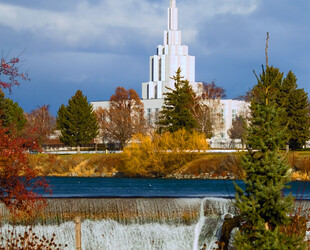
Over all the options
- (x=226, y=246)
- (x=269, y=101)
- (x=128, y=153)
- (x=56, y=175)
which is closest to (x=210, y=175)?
(x=128, y=153)

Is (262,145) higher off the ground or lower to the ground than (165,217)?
higher

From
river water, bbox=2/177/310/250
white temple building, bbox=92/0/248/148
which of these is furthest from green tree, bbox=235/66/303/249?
white temple building, bbox=92/0/248/148

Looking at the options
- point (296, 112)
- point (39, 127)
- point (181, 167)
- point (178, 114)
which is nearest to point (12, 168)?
point (39, 127)

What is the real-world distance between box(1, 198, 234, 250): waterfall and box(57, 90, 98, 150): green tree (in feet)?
181

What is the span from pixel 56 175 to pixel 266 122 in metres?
48.8

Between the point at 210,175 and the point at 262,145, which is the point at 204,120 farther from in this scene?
the point at 262,145

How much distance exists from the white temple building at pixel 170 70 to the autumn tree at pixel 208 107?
1867 cm

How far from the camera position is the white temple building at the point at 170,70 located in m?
106

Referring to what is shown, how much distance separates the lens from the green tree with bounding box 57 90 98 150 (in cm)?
7681

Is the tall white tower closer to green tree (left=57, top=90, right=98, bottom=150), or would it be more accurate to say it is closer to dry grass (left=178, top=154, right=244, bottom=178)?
green tree (left=57, top=90, right=98, bottom=150)

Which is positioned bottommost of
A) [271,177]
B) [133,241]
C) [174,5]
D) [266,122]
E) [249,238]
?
[133,241]

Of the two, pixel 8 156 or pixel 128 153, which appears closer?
pixel 8 156

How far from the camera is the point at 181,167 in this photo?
2164 inches

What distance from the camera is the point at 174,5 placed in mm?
105312
